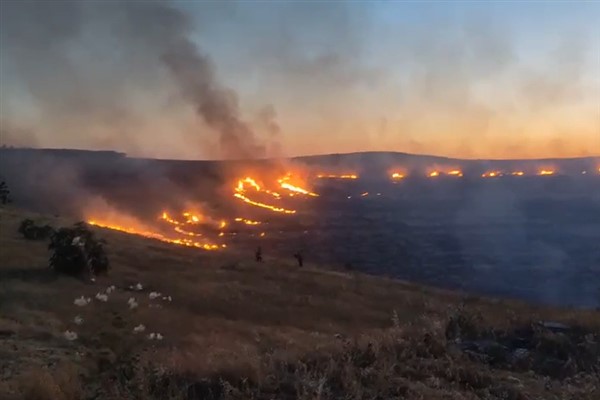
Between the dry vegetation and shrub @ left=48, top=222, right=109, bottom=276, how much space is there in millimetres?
723

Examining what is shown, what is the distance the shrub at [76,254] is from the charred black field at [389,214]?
24.8 metres

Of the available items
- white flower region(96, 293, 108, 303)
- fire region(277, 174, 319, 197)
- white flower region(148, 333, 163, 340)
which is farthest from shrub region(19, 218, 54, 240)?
fire region(277, 174, 319, 197)

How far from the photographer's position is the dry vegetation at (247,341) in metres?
7.70

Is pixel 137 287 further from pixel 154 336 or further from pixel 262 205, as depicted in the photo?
pixel 262 205

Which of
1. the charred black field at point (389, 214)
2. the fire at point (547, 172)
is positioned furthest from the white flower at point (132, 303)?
the fire at point (547, 172)

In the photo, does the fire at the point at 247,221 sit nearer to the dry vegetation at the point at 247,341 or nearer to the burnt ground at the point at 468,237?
the burnt ground at the point at 468,237

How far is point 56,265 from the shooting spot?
3012cm

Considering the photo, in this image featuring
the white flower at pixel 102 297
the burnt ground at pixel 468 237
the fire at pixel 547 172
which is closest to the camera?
the white flower at pixel 102 297

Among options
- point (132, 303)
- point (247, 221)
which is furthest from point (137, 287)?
point (247, 221)

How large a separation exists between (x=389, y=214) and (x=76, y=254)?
69547mm

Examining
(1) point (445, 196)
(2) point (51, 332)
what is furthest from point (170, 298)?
(1) point (445, 196)

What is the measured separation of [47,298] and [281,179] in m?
105

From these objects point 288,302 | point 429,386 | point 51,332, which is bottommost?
point 288,302

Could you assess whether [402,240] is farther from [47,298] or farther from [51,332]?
[51,332]
